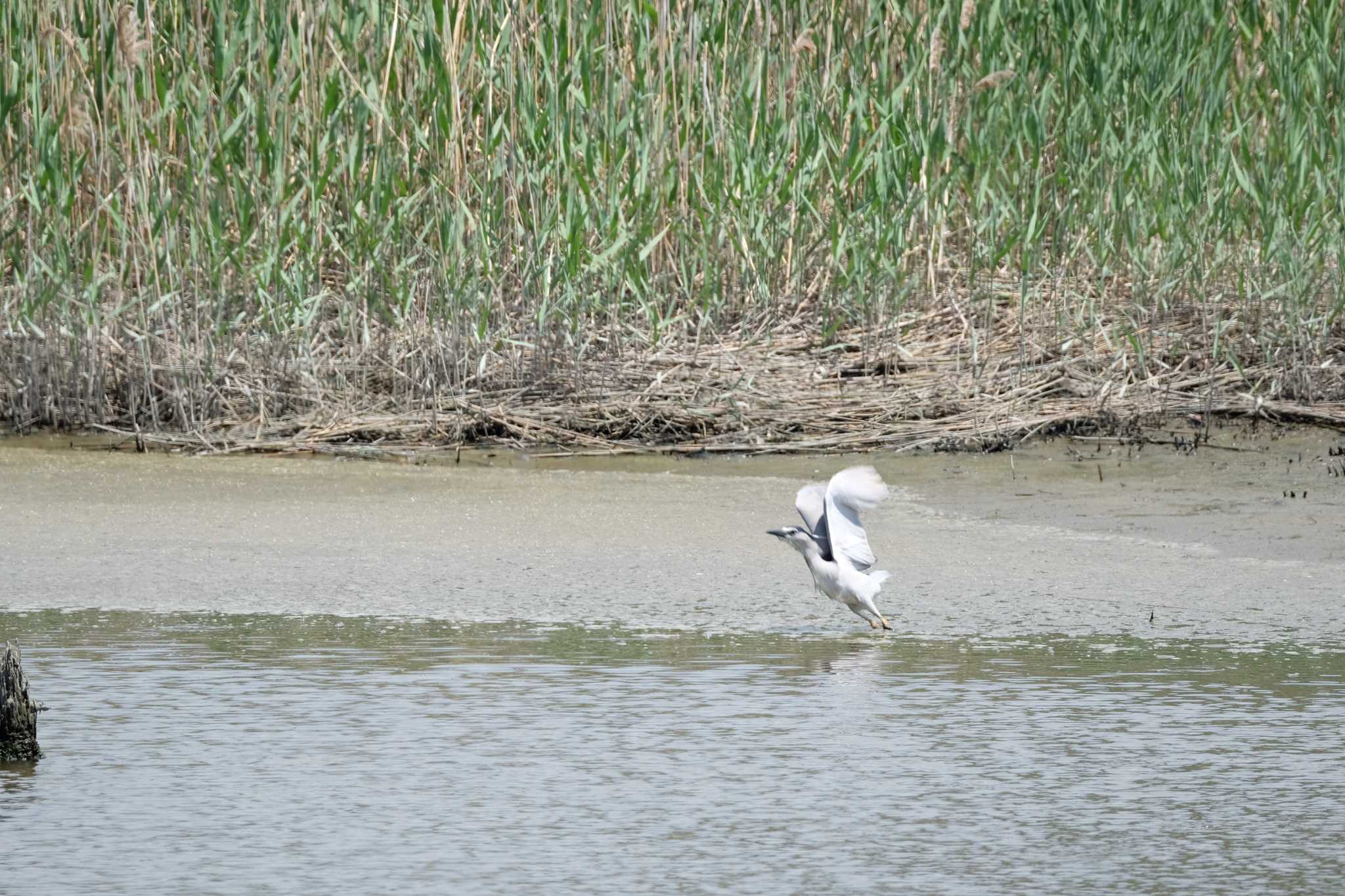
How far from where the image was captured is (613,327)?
790 cm

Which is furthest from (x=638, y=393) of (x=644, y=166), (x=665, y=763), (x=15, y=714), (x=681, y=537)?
(x=15, y=714)

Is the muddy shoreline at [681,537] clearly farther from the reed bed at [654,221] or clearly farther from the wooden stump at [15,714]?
the wooden stump at [15,714]

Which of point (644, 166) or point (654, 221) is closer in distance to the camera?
point (644, 166)

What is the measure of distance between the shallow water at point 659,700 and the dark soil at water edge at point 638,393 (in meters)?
1.13

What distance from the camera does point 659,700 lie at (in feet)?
12.1

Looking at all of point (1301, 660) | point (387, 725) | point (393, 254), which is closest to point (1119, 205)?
point (393, 254)

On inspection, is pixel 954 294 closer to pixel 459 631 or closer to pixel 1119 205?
pixel 1119 205

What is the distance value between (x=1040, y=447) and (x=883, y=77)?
165cm

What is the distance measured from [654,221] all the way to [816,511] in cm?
354

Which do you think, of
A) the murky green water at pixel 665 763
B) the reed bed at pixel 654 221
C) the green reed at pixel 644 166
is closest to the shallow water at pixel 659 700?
the murky green water at pixel 665 763

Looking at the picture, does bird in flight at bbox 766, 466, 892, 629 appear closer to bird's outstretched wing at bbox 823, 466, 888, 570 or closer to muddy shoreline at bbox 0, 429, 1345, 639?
bird's outstretched wing at bbox 823, 466, 888, 570

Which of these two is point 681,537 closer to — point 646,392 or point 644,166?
point 646,392

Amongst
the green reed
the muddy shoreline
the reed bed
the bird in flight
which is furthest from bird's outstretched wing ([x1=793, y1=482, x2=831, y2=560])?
the green reed

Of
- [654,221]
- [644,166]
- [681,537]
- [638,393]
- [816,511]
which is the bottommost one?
[681,537]
